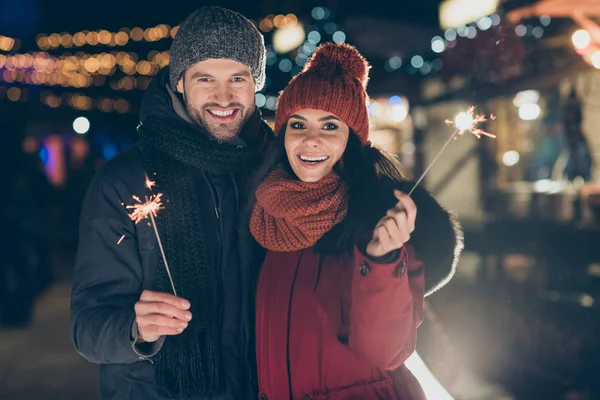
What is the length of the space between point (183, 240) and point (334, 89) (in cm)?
93

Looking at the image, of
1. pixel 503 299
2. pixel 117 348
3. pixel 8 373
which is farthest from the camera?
pixel 503 299

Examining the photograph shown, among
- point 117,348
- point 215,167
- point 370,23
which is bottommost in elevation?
point 117,348

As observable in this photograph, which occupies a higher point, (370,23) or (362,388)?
(370,23)

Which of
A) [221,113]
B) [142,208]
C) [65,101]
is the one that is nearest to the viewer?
[142,208]

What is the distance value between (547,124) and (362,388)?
12.1 meters

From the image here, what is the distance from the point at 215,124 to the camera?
2674 mm

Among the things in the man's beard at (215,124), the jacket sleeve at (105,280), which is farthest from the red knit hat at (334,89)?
the jacket sleeve at (105,280)

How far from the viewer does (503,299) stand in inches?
336

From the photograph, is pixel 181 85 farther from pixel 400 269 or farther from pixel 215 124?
pixel 400 269

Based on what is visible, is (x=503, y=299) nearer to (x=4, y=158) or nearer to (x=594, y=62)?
(x=594, y=62)

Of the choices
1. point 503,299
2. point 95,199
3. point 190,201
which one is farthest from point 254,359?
point 503,299

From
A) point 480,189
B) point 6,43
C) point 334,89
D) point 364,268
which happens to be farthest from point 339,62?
point 6,43

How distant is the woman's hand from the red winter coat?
0.07 meters

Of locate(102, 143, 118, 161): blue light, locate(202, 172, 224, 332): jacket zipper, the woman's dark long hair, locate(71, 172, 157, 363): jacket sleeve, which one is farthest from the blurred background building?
locate(102, 143, 118, 161): blue light
